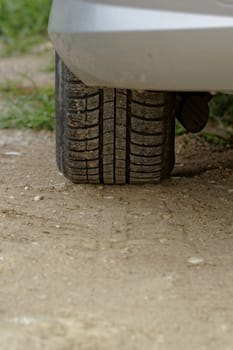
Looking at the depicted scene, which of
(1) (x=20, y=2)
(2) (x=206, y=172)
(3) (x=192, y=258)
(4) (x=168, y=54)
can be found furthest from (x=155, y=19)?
(1) (x=20, y=2)

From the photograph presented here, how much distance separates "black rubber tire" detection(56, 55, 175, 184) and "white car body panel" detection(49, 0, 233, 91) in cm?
49

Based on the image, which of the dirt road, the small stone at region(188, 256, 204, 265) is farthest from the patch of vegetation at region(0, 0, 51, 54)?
the small stone at region(188, 256, 204, 265)

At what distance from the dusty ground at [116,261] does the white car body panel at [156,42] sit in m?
0.52

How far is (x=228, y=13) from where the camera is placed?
2680 mm

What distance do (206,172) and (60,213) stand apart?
32.5 inches

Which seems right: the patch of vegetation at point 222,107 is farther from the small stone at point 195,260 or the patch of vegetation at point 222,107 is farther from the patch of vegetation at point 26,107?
the small stone at point 195,260

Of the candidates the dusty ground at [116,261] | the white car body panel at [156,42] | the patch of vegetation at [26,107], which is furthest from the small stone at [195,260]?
the patch of vegetation at [26,107]

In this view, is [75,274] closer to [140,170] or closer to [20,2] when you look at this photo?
[140,170]

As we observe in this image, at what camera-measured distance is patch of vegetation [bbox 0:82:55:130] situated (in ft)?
16.5

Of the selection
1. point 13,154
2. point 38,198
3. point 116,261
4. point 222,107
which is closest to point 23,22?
point 222,107

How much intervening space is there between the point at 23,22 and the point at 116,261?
502 cm

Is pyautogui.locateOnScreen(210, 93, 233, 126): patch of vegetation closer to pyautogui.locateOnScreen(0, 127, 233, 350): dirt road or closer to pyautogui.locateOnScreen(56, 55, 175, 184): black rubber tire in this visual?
pyautogui.locateOnScreen(0, 127, 233, 350): dirt road

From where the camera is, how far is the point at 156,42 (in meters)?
2.74

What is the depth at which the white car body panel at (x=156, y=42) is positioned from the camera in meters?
2.69
